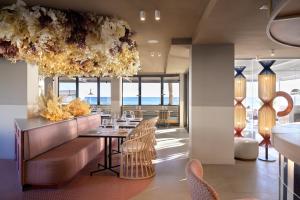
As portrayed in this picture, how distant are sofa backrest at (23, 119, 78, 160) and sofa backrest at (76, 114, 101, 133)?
42cm

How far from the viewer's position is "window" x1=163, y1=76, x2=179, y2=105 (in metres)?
15.7

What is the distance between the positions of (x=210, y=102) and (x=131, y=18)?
2.75 m

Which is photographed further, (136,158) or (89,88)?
(89,88)

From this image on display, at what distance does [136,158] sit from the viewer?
17.6ft

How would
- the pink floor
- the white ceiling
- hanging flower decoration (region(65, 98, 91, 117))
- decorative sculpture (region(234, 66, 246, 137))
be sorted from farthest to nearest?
decorative sculpture (region(234, 66, 246, 137)) < hanging flower decoration (region(65, 98, 91, 117)) < the pink floor < the white ceiling

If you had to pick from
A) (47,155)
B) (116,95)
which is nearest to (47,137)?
(47,155)

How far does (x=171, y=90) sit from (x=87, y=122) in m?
8.63

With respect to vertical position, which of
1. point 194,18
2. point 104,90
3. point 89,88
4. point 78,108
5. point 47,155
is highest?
point 194,18

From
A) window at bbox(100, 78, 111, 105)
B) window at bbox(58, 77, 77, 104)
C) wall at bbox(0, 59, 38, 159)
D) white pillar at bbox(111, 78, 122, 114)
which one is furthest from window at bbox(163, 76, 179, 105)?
wall at bbox(0, 59, 38, 159)

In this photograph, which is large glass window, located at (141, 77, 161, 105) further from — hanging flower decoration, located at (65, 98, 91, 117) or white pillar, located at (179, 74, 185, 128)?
hanging flower decoration, located at (65, 98, 91, 117)

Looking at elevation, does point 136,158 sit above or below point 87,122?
below

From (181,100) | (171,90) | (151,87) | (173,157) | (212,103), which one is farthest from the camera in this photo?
(151,87)

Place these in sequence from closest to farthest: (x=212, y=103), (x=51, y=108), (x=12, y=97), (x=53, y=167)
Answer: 1. (x=53, y=167)
2. (x=51, y=108)
3. (x=212, y=103)
4. (x=12, y=97)

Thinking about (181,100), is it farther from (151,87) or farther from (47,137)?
(47,137)
